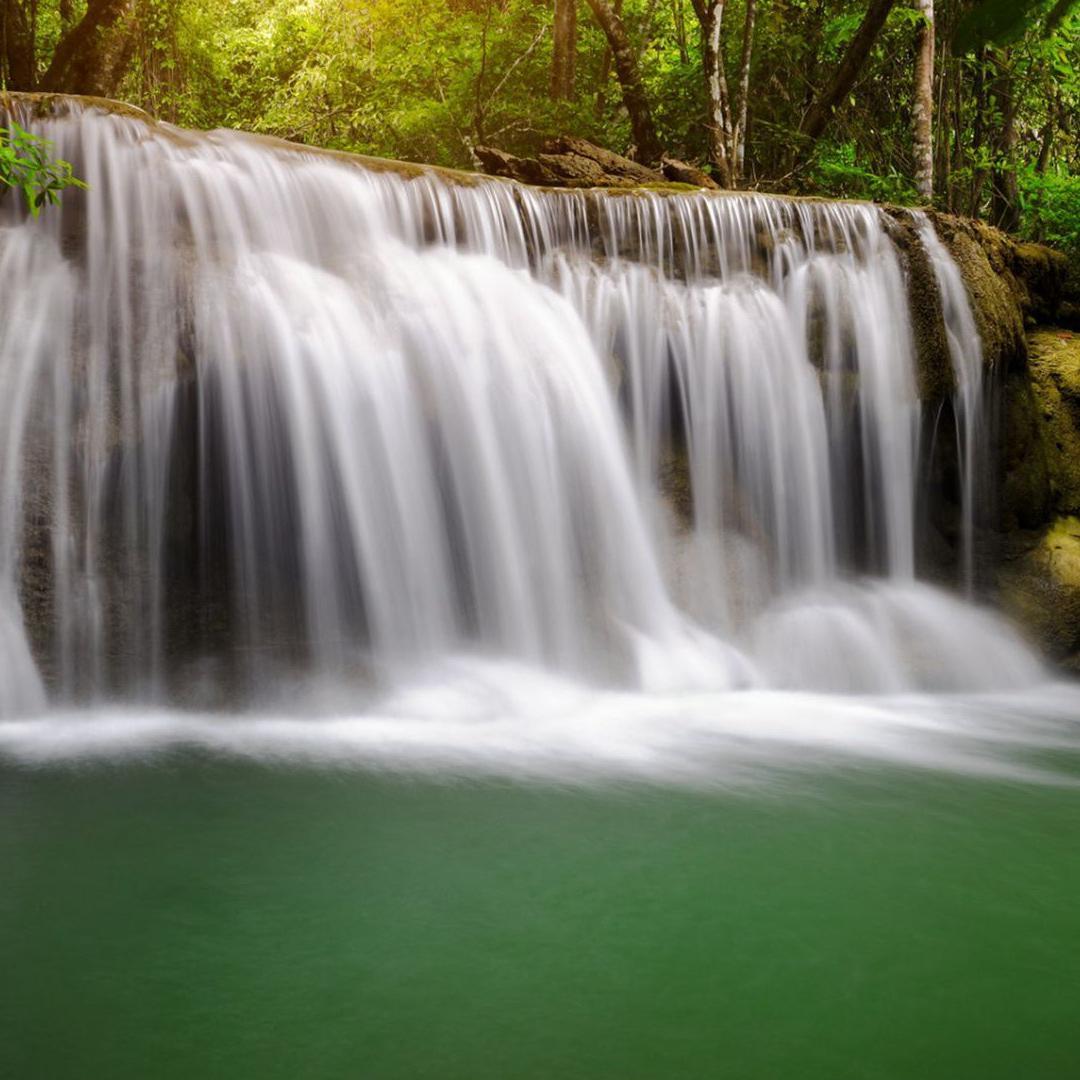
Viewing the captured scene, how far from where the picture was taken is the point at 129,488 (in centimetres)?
599

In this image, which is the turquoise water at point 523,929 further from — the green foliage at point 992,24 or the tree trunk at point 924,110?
the tree trunk at point 924,110

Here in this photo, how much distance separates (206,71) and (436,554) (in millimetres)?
17273

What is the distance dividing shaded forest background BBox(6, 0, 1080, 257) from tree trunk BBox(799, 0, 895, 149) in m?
0.02

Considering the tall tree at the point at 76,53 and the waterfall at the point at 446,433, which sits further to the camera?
the tall tree at the point at 76,53

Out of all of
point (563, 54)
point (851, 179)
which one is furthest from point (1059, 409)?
point (563, 54)

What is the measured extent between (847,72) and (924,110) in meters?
1.33

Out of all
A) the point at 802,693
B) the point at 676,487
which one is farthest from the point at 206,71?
the point at 802,693

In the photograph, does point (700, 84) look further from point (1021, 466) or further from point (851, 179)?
point (1021, 466)

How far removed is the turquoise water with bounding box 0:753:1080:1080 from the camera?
2.54 m

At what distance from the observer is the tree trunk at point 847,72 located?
516 inches

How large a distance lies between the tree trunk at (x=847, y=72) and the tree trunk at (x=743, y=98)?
81cm

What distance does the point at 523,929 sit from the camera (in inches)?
126

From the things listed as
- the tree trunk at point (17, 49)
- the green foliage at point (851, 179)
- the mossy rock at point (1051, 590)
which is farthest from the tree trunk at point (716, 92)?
the tree trunk at point (17, 49)

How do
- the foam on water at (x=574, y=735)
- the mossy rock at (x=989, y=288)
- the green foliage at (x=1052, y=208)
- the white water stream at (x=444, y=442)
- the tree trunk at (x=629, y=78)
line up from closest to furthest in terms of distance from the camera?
1. the foam on water at (x=574, y=735)
2. the white water stream at (x=444, y=442)
3. the mossy rock at (x=989, y=288)
4. the green foliage at (x=1052, y=208)
5. the tree trunk at (x=629, y=78)
